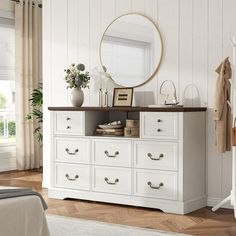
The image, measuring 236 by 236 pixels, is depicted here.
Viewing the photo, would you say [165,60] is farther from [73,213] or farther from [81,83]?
[73,213]

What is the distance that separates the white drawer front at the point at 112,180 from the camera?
5316 mm

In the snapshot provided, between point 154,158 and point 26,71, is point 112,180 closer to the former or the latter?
point 154,158

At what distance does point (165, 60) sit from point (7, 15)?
120 inches

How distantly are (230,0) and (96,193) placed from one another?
7.67ft

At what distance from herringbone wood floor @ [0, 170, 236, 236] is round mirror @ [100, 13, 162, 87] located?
4.49 feet

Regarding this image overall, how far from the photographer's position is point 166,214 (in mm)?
4996

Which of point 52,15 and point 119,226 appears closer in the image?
point 119,226

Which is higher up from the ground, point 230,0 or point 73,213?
point 230,0

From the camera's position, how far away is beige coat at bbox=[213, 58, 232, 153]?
4891 mm

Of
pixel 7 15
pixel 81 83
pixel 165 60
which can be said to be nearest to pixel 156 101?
pixel 165 60

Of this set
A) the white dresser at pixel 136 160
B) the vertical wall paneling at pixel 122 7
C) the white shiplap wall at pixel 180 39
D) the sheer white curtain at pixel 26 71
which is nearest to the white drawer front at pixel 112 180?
the white dresser at pixel 136 160

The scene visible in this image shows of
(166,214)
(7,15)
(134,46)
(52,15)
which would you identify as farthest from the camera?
(7,15)

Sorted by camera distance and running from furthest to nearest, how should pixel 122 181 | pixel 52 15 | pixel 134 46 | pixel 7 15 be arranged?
pixel 7 15 → pixel 52 15 → pixel 134 46 → pixel 122 181

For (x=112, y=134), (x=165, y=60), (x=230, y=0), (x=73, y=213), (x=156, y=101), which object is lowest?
(x=73, y=213)
